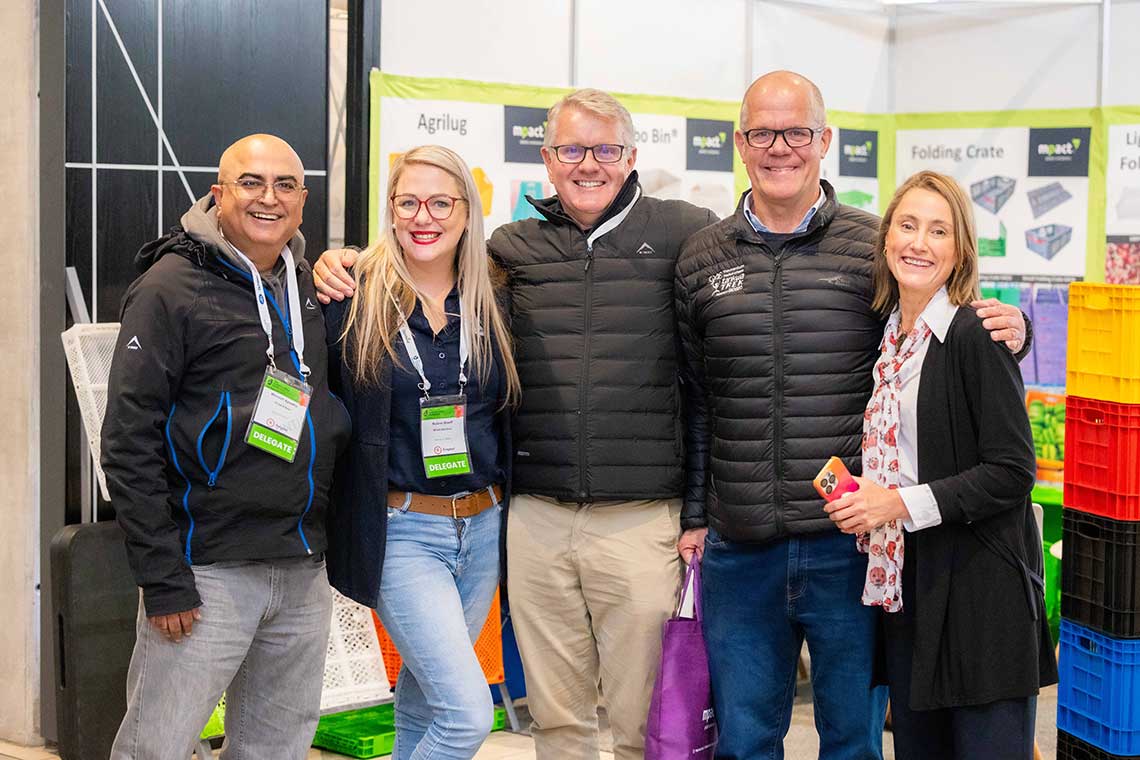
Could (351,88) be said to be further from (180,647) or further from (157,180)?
(180,647)

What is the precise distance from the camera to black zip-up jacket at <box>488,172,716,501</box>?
312 centimetres

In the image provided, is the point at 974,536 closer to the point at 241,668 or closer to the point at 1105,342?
the point at 1105,342

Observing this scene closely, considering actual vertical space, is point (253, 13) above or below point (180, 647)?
above

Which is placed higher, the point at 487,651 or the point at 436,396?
the point at 436,396

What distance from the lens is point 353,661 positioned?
4621 millimetres

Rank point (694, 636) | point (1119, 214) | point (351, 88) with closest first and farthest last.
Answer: point (694, 636), point (351, 88), point (1119, 214)

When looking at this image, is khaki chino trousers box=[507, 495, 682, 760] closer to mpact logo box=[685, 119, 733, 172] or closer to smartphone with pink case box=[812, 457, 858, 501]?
smartphone with pink case box=[812, 457, 858, 501]

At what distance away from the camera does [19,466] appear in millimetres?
4441

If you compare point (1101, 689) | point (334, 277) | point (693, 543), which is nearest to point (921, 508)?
point (693, 543)

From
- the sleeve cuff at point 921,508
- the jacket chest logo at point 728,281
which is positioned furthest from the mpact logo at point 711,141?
the sleeve cuff at point 921,508

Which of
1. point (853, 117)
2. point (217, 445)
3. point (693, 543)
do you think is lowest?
point (693, 543)

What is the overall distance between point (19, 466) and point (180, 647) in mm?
1996

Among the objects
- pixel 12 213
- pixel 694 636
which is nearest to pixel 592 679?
pixel 694 636

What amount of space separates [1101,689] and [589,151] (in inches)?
71.5
